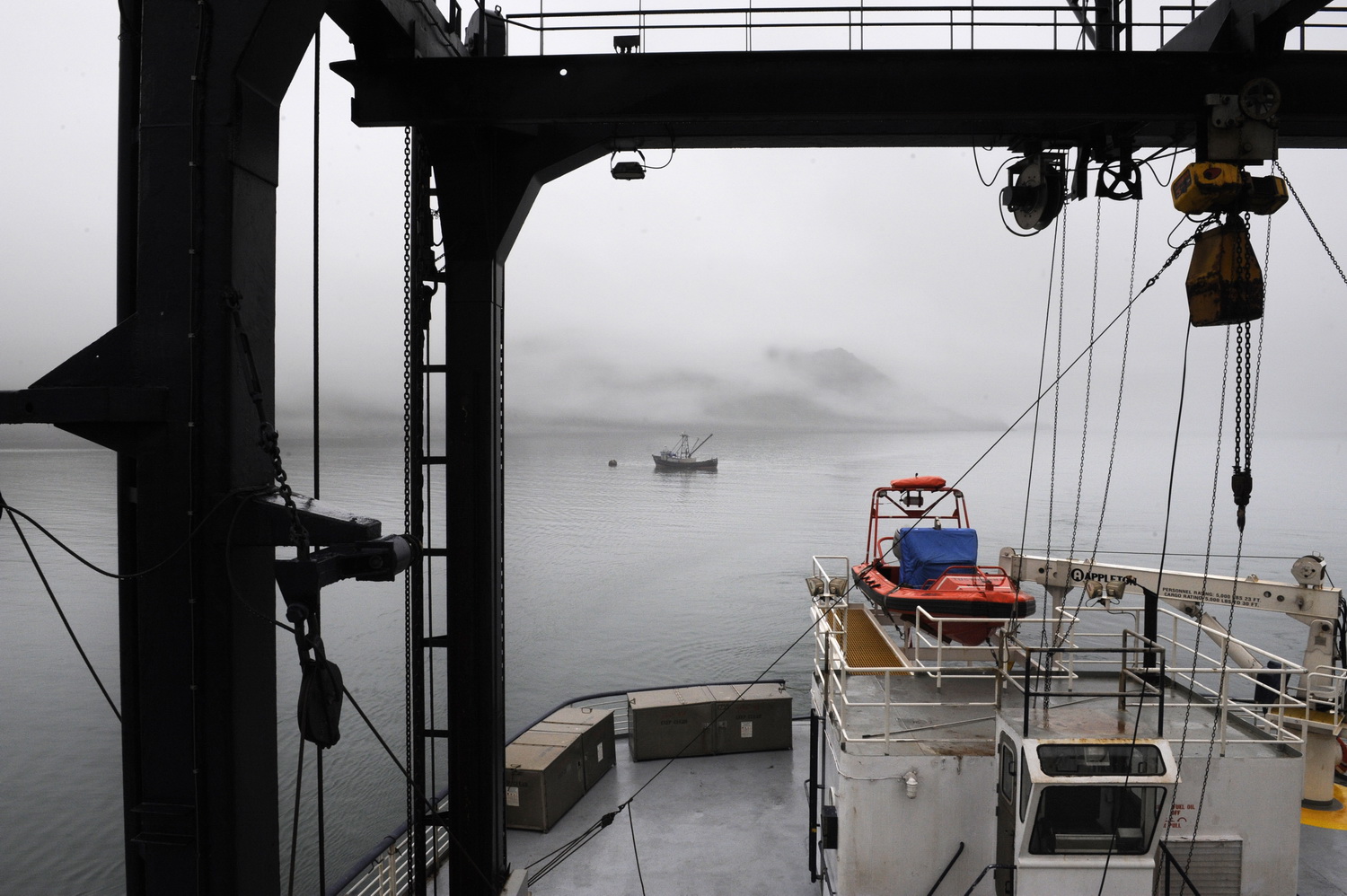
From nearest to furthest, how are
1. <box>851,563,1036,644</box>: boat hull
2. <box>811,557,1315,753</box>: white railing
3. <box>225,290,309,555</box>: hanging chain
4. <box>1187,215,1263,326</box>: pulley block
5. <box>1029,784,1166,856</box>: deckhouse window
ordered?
1. <box>225,290,309,555</box>: hanging chain
2. <box>1187,215,1263,326</box>: pulley block
3. <box>1029,784,1166,856</box>: deckhouse window
4. <box>811,557,1315,753</box>: white railing
5. <box>851,563,1036,644</box>: boat hull

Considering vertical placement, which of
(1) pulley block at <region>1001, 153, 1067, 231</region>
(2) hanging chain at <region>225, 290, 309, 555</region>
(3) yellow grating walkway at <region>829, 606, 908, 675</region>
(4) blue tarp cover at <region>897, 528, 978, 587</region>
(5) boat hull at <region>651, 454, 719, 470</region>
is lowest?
(5) boat hull at <region>651, 454, 719, 470</region>

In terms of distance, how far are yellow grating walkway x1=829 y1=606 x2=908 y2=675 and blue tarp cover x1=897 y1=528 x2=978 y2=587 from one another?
902 mm

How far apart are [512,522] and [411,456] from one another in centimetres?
5742

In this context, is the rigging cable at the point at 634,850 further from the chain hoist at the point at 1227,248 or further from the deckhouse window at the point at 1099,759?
the chain hoist at the point at 1227,248

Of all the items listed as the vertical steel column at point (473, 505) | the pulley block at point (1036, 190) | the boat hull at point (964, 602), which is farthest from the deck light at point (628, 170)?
the boat hull at point (964, 602)

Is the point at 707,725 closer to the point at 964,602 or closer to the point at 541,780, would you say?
the point at 541,780

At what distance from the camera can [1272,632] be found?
103ft

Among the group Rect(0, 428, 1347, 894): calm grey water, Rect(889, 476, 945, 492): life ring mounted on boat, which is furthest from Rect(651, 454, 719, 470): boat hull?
Rect(889, 476, 945, 492): life ring mounted on boat

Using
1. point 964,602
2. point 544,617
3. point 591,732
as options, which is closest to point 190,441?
point 591,732

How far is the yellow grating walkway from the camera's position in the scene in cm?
910

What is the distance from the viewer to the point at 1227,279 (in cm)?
504

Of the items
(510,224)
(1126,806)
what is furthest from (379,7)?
(1126,806)

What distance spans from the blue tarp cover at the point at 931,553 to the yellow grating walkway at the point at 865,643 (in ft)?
2.96

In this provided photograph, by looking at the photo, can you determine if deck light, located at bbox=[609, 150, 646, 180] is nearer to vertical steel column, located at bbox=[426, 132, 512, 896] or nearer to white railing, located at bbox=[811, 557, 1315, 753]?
vertical steel column, located at bbox=[426, 132, 512, 896]
